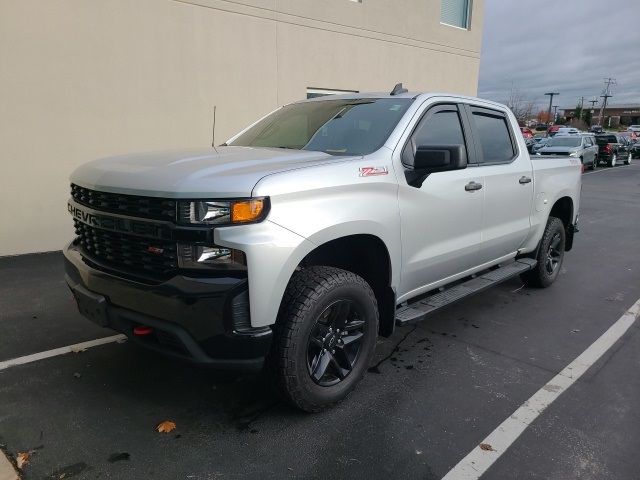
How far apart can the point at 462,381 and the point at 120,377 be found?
2.48 metres

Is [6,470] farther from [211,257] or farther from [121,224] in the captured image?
[211,257]

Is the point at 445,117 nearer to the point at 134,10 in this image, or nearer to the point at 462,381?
the point at 462,381

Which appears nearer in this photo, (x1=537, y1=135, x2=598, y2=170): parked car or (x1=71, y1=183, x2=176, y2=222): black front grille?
(x1=71, y1=183, x2=176, y2=222): black front grille

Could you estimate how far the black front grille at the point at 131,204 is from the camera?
8.51ft

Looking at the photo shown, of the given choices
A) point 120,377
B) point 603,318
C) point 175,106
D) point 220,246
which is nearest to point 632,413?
point 603,318

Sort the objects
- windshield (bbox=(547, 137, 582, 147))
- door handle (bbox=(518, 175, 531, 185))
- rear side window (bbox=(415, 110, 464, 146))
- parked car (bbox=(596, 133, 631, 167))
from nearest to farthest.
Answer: rear side window (bbox=(415, 110, 464, 146))
door handle (bbox=(518, 175, 531, 185))
windshield (bbox=(547, 137, 582, 147))
parked car (bbox=(596, 133, 631, 167))

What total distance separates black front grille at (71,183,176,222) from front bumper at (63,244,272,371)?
35 centimetres

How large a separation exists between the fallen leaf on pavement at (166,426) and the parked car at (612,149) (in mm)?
29071

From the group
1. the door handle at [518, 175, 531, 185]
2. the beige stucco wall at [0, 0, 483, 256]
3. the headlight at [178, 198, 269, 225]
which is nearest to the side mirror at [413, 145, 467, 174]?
the headlight at [178, 198, 269, 225]

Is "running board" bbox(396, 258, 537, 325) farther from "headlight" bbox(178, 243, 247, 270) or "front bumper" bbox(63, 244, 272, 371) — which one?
"headlight" bbox(178, 243, 247, 270)

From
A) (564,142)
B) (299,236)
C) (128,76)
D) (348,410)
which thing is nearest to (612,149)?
(564,142)

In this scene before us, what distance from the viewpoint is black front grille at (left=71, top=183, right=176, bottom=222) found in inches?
102

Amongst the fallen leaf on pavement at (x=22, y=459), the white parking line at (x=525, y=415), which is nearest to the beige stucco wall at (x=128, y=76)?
the fallen leaf on pavement at (x=22, y=459)

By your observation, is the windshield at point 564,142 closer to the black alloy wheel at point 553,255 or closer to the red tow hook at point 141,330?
the black alloy wheel at point 553,255
